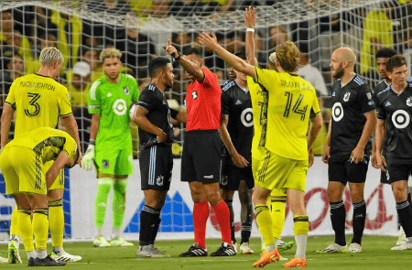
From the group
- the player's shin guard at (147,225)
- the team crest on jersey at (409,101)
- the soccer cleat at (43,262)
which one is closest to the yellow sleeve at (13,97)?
the soccer cleat at (43,262)

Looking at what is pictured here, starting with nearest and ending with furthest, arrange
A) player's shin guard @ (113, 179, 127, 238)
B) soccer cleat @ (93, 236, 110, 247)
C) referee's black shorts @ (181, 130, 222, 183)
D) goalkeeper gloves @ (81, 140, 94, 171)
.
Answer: referee's black shorts @ (181, 130, 222, 183)
soccer cleat @ (93, 236, 110, 247)
goalkeeper gloves @ (81, 140, 94, 171)
player's shin guard @ (113, 179, 127, 238)

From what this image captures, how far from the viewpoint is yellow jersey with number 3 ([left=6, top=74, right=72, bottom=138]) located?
7.43 meters

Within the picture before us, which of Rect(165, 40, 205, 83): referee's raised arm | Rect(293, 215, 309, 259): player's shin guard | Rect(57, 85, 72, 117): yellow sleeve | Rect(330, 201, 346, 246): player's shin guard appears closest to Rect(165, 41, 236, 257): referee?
Rect(165, 40, 205, 83): referee's raised arm

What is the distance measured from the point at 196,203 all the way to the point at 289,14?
5.68m

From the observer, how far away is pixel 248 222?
29.9 feet

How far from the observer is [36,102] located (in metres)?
7.43

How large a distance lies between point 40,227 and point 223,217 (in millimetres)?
1955

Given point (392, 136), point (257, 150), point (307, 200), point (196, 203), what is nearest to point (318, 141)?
point (307, 200)

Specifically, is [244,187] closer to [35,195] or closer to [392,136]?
[392,136]

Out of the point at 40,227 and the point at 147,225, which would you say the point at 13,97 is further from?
the point at 147,225

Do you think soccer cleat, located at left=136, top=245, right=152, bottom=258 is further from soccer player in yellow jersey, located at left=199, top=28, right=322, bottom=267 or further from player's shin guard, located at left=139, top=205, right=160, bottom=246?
soccer player in yellow jersey, located at left=199, top=28, right=322, bottom=267

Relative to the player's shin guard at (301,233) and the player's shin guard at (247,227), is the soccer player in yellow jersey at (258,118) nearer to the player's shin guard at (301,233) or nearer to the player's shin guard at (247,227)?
the player's shin guard at (301,233)

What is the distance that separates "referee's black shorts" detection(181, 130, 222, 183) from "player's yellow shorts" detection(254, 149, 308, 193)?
55.2 inches

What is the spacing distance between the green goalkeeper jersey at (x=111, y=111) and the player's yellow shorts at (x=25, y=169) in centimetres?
356
